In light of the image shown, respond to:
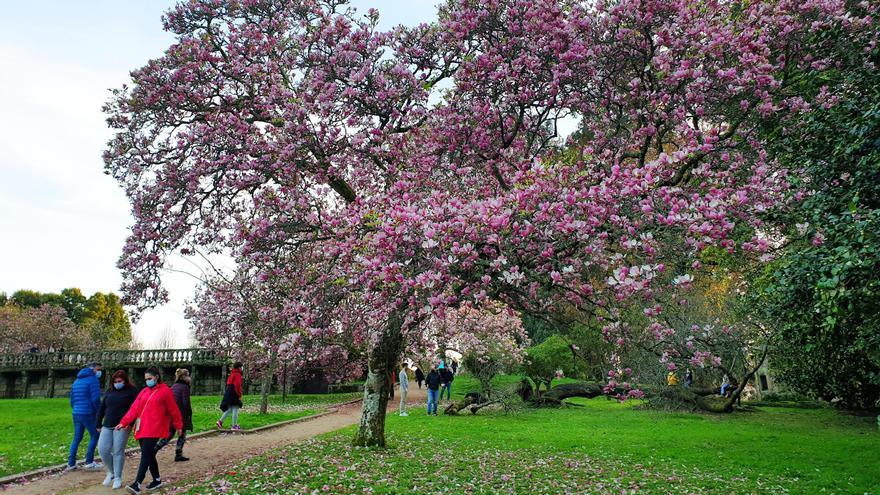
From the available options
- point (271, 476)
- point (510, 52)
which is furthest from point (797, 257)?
A: point (271, 476)

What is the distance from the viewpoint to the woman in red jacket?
830 cm

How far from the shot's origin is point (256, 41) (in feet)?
39.1

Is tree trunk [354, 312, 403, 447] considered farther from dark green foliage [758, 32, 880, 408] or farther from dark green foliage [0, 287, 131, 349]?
dark green foliage [0, 287, 131, 349]

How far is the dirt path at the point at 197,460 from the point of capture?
9.05 meters

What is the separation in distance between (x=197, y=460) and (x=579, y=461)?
28.2 ft

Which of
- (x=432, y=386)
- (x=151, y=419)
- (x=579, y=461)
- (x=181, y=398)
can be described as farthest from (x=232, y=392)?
(x=579, y=461)

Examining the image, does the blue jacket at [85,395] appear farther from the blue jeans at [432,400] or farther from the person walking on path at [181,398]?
the blue jeans at [432,400]

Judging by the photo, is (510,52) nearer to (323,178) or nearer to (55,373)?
(323,178)

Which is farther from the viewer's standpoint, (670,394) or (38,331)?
(38,331)

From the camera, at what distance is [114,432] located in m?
8.96

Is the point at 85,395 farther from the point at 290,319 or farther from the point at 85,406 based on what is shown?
the point at 290,319

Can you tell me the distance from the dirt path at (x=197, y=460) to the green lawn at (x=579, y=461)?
849mm

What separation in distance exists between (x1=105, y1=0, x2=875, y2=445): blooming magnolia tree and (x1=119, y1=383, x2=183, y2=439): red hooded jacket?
9.56 feet

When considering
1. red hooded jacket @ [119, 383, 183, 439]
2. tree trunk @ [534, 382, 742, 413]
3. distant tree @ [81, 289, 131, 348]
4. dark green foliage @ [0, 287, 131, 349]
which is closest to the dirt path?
red hooded jacket @ [119, 383, 183, 439]
